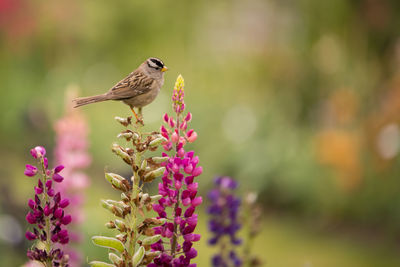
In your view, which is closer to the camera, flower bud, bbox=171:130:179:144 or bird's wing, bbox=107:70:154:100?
flower bud, bbox=171:130:179:144

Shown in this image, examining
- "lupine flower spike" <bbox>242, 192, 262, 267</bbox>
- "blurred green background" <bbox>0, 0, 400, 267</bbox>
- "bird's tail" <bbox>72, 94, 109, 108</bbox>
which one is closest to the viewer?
"bird's tail" <bbox>72, 94, 109, 108</bbox>

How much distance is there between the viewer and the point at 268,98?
665cm

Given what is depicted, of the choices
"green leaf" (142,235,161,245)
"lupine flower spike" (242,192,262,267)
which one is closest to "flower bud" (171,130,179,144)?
"green leaf" (142,235,161,245)

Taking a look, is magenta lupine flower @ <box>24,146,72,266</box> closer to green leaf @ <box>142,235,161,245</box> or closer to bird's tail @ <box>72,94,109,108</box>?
green leaf @ <box>142,235,161,245</box>

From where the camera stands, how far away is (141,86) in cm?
167

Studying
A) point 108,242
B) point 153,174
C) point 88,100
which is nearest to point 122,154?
point 153,174

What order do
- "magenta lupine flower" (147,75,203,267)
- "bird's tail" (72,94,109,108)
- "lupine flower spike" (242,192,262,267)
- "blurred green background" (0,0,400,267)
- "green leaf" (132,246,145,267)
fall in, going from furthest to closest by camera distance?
"blurred green background" (0,0,400,267), "lupine flower spike" (242,192,262,267), "bird's tail" (72,94,109,108), "magenta lupine flower" (147,75,203,267), "green leaf" (132,246,145,267)

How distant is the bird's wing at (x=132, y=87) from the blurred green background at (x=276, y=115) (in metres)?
1.50

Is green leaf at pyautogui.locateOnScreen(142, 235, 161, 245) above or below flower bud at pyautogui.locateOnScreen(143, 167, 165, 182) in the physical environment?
below

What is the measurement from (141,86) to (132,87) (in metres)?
0.03

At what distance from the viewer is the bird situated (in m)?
1.63

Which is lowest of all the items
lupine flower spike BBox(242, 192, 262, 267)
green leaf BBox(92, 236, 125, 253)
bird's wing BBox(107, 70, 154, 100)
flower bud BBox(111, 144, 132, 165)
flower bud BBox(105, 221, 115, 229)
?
green leaf BBox(92, 236, 125, 253)

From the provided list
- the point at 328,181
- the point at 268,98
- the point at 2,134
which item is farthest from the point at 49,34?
the point at 328,181

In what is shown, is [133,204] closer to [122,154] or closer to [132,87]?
[122,154]
